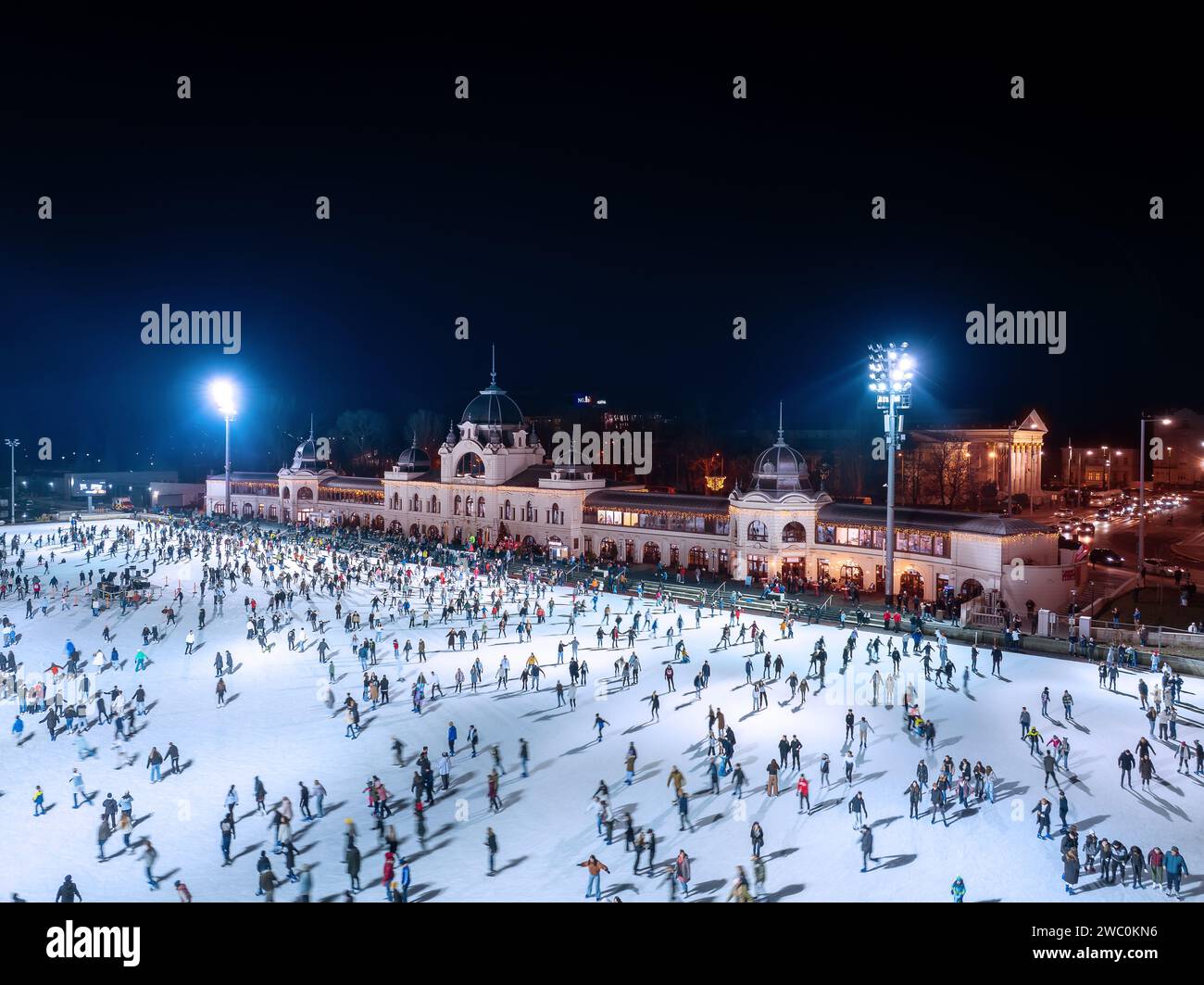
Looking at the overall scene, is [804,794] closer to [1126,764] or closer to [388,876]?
[1126,764]

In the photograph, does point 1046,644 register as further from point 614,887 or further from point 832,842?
point 614,887

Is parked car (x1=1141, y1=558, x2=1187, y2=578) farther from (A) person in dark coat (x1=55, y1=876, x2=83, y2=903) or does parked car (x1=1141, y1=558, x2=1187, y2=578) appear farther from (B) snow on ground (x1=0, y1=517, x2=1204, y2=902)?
(A) person in dark coat (x1=55, y1=876, x2=83, y2=903)

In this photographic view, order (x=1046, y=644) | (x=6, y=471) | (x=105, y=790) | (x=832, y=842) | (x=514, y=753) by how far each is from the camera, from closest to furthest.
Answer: (x=832, y=842)
(x=105, y=790)
(x=514, y=753)
(x=1046, y=644)
(x=6, y=471)

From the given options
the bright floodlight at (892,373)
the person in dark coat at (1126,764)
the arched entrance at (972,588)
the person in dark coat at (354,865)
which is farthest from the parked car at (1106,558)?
the person in dark coat at (354,865)

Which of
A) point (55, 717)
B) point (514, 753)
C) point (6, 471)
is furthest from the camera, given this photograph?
point (6, 471)

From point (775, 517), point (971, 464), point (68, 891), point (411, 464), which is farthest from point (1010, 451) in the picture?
point (68, 891)
